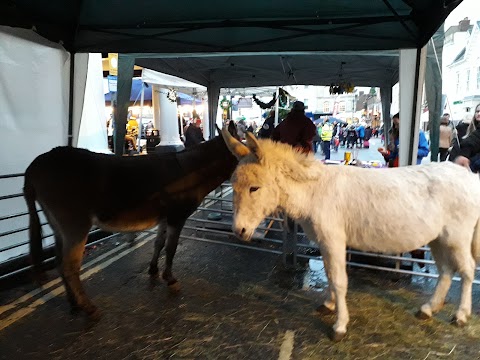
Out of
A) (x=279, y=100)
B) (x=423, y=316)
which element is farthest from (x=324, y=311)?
(x=279, y=100)

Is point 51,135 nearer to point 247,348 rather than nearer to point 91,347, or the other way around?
point 91,347

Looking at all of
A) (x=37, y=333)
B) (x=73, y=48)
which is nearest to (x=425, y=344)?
(x=37, y=333)

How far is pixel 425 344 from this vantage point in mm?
3020

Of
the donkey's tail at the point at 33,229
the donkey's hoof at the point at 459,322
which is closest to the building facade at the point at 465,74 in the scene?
the donkey's hoof at the point at 459,322

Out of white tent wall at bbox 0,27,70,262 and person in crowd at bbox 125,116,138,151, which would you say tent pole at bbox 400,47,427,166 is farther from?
A: person in crowd at bbox 125,116,138,151

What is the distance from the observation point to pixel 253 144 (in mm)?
2789

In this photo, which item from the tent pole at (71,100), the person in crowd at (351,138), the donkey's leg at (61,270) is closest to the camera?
the donkey's leg at (61,270)

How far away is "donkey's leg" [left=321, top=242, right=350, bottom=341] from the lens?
117 inches

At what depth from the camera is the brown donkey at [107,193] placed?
10.9 feet

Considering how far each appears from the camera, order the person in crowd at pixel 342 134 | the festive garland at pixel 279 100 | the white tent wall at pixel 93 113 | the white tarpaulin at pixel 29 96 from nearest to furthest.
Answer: the white tarpaulin at pixel 29 96 → the white tent wall at pixel 93 113 → the festive garland at pixel 279 100 → the person in crowd at pixel 342 134

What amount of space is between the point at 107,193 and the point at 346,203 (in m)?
2.39

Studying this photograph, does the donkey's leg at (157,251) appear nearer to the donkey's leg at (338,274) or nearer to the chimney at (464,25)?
the donkey's leg at (338,274)

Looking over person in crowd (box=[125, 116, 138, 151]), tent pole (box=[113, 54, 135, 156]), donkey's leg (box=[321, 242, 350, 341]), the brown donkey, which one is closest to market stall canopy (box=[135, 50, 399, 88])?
tent pole (box=[113, 54, 135, 156])

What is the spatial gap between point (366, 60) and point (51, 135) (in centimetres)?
748
